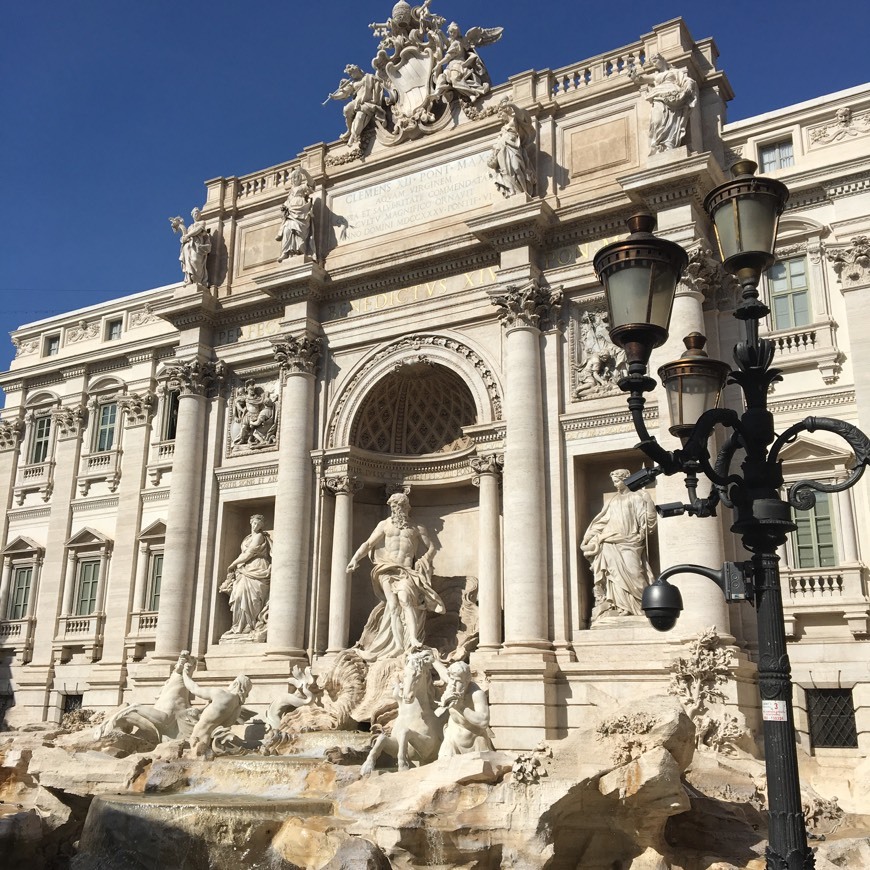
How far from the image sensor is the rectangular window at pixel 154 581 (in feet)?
84.6

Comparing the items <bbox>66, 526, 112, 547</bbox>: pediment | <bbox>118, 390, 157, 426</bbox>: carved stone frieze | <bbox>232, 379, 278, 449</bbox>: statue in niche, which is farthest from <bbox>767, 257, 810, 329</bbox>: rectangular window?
<bbox>66, 526, 112, 547</bbox>: pediment

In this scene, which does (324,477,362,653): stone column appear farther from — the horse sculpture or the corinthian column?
the horse sculpture

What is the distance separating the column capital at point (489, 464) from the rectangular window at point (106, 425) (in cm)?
1275

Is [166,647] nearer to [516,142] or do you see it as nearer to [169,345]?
[169,345]

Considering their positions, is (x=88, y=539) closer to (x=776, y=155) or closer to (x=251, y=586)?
(x=251, y=586)

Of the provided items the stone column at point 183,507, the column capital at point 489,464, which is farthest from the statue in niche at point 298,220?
the column capital at point 489,464

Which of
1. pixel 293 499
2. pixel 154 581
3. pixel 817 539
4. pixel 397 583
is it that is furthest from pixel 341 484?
pixel 817 539

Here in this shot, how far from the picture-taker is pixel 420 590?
2092 cm

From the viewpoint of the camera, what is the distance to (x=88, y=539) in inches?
1081

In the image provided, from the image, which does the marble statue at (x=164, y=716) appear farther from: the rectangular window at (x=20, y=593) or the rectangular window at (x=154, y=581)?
the rectangular window at (x=20, y=593)

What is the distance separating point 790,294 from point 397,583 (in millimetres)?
9961

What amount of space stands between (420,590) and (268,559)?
4635mm

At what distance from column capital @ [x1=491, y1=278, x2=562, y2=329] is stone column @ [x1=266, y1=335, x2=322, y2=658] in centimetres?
524

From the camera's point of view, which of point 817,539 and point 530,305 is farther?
point 530,305
